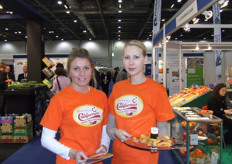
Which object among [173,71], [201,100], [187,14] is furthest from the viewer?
[173,71]

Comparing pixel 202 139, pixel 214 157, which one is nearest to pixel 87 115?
pixel 202 139

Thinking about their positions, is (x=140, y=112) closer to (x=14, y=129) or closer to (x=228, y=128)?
(x=228, y=128)

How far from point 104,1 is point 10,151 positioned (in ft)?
35.6

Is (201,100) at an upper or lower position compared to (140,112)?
lower

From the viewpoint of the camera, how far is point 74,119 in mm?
1371

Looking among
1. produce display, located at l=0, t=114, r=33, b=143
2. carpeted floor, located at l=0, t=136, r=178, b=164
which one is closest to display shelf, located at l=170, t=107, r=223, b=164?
carpeted floor, located at l=0, t=136, r=178, b=164

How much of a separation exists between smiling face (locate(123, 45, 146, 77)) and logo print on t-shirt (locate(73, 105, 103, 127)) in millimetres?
352

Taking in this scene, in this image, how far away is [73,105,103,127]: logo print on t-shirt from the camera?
1.38 metres

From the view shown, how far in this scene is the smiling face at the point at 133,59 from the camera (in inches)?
57.4

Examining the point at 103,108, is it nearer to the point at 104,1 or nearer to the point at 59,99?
the point at 59,99

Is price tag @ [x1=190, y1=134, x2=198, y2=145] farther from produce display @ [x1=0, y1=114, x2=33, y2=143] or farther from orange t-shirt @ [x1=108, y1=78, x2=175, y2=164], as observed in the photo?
produce display @ [x1=0, y1=114, x2=33, y2=143]

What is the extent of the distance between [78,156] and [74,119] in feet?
0.75

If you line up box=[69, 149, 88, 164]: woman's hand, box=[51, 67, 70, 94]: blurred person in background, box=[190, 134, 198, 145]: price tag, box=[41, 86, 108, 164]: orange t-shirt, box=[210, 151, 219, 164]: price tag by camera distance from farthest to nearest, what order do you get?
box=[51, 67, 70, 94]: blurred person in background, box=[210, 151, 219, 164]: price tag, box=[190, 134, 198, 145]: price tag, box=[41, 86, 108, 164]: orange t-shirt, box=[69, 149, 88, 164]: woman's hand

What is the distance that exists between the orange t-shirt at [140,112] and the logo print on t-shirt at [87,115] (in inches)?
6.2
